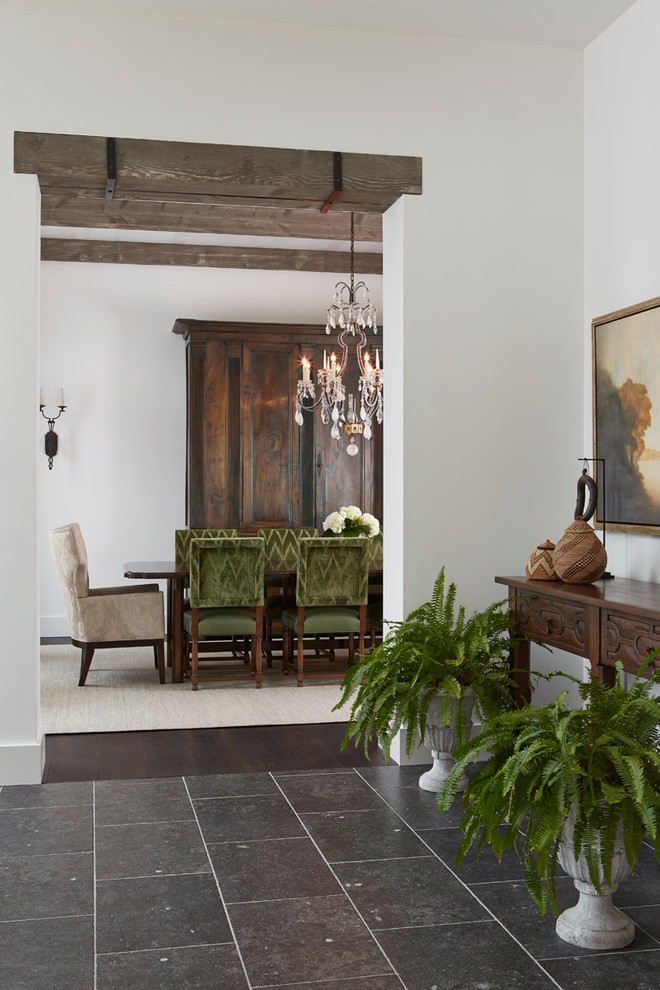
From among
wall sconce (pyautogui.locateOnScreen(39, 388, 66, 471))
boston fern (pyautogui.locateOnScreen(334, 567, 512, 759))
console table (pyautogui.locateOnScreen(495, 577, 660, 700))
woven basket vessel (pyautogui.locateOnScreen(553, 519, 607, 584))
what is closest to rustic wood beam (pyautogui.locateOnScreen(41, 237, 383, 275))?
wall sconce (pyautogui.locateOnScreen(39, 388, 66, 471))

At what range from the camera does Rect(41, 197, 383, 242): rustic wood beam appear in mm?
7453

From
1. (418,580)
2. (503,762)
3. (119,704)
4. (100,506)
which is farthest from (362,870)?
(100,506)

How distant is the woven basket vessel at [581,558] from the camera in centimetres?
394

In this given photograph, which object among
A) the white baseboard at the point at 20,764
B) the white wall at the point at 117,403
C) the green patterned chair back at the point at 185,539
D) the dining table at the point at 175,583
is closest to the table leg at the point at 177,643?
the dining table at the point at 175,583

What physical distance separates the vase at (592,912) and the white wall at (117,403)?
256 inches

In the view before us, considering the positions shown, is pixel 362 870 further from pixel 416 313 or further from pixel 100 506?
pixel 100 506

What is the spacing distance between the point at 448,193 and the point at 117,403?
4.79 metres

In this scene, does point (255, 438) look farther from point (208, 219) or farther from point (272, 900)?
point (272, 900)

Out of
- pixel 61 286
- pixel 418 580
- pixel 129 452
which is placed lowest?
pixel 418 580

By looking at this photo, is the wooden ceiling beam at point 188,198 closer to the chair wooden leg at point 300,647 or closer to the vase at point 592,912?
the chair wooden leg at point 300,647

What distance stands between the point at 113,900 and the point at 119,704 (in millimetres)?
2964

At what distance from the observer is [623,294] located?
14.5ft

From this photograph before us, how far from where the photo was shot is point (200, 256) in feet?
28.6

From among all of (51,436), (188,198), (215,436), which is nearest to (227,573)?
(215,436)
